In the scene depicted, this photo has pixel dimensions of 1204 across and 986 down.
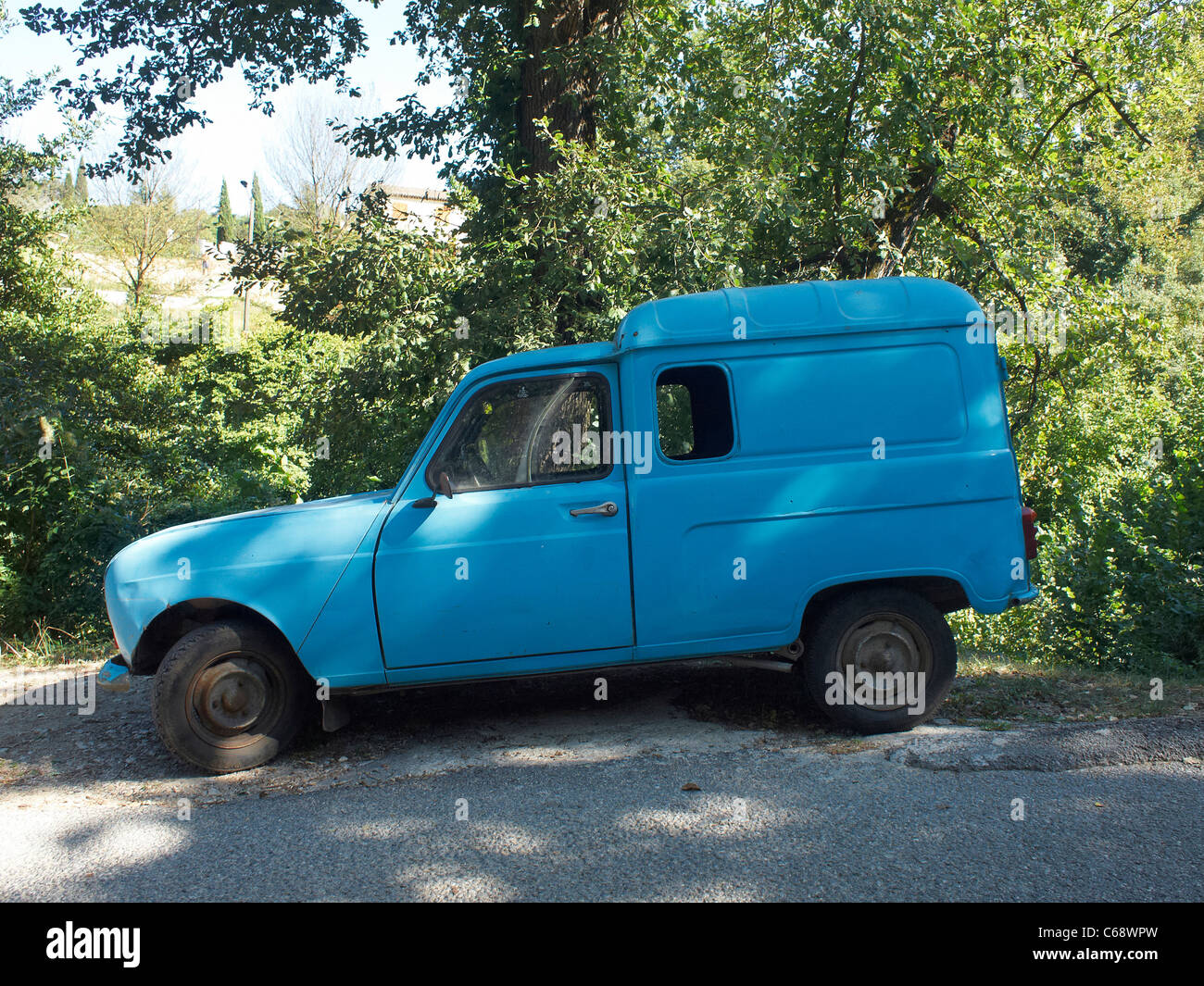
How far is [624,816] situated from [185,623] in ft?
8.65

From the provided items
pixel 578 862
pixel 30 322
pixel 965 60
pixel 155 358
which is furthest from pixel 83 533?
pixel 965 60

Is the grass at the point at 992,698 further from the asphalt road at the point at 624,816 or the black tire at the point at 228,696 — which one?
the black tire at the point at 228,696

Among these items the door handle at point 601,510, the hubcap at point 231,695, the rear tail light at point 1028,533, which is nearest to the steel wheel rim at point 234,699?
the hubcap at point 231,695

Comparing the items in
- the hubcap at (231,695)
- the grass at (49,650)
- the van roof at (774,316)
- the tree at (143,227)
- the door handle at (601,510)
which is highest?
the tree at (143,227)

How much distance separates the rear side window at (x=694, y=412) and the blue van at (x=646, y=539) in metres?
0.02

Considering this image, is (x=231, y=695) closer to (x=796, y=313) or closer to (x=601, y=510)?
(x=601, y=510)

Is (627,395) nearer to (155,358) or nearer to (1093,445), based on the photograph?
(155,358)

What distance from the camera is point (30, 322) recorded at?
13578mm

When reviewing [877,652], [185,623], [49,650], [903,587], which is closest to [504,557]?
[185,623]

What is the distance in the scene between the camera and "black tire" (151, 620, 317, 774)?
500cm

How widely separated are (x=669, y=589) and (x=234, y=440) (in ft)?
43.4

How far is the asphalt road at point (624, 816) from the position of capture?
363 cm

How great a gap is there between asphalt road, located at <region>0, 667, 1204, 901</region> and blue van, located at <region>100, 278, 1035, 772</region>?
0.45 meters

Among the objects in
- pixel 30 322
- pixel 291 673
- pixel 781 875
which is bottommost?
pixel 781 875
